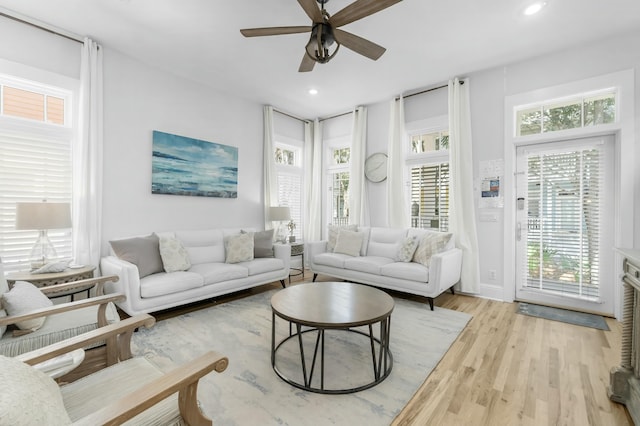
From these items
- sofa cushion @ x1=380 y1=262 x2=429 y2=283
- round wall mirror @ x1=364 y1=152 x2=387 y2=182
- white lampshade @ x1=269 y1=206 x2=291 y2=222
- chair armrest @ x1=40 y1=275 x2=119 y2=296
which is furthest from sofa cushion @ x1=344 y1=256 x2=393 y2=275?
chair armrest @ x1=40 y1=275 x2=119 y2=296

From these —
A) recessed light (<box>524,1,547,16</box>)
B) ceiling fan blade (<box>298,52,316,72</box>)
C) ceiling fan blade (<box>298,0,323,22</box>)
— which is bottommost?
ceiling fan blade (<box>298,52,316,72</box>)

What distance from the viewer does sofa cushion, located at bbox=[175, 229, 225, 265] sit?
3676 millimetres

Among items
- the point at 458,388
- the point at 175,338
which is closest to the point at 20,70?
the point at 175,338

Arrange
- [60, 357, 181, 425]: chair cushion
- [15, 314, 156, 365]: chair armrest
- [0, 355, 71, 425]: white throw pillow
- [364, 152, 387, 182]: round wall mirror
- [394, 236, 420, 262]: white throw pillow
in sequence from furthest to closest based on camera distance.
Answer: [364, 152, 387, 182]: round wall mirror < [394, 236, 420, 262]: white throw pillow < [15, 314, 156, 365]: chair armrest < [60, 357, 181, 425]: chair cushion < [0, 355, 71, 425]: white throw pillow

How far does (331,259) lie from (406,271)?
45.6 inches

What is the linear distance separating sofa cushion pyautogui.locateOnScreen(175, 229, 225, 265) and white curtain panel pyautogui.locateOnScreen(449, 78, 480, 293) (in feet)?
10.6

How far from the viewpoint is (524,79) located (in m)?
→ 3.60

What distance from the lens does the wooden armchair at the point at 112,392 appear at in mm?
802

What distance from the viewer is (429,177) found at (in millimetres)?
4492

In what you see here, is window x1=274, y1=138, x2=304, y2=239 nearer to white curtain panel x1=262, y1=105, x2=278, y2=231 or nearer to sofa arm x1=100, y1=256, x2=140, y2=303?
white curtain panel x1=262, y1=105, x2=278, y2=231

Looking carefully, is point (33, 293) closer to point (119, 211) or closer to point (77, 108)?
point (119, 211)

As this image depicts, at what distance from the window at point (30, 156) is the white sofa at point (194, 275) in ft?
2.34

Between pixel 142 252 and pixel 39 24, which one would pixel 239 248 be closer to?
pixel 142 252

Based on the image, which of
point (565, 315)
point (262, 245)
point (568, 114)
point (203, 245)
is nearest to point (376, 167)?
point (262, 245)
